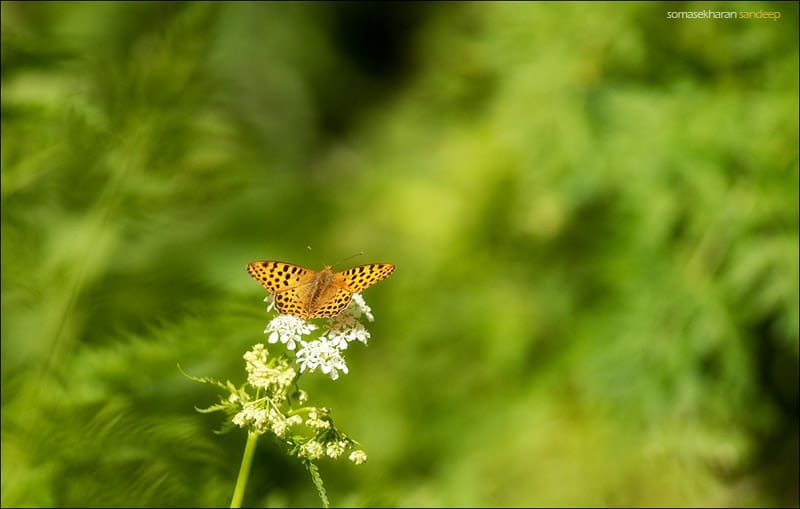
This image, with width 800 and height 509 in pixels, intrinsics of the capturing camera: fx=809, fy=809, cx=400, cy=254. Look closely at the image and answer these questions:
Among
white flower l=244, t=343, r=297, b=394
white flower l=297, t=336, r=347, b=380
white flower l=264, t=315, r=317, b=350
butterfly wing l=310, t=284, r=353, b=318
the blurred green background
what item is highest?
the blurred green background

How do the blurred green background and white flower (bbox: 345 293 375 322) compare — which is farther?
the blurred green background

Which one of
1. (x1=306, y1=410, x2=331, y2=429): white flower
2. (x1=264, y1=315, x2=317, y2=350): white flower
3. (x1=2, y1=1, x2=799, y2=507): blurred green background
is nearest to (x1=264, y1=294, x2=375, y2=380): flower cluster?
(x1=264, y1=315, x2=317, y2=350): white flower

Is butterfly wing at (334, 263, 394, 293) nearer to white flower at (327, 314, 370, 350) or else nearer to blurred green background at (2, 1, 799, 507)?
white flower at (327, 314, 370, 350)

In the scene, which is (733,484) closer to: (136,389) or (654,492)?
(654,492)

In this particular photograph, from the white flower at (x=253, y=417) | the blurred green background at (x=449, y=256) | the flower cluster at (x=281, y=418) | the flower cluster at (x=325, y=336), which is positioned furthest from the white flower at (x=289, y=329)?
the blurred green background at (x=449, y=256)

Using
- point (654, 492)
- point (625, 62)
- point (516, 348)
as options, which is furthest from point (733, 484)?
point (625, 62)
